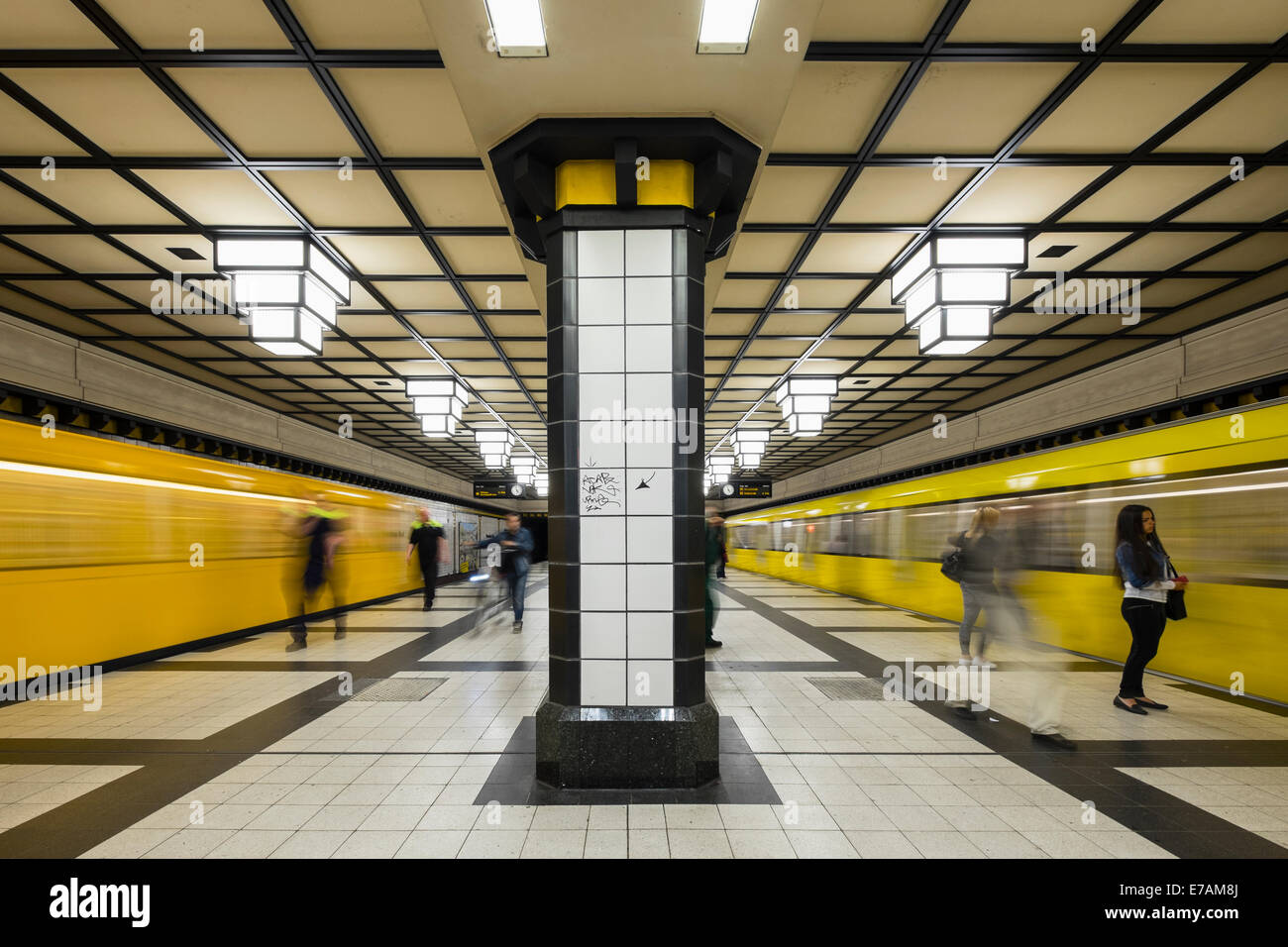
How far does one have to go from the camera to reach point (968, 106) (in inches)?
151

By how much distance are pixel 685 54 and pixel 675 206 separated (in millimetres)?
855

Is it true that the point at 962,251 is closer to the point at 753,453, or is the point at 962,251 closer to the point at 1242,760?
the point at 1242,760

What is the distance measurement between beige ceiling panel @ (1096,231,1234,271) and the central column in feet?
15.4

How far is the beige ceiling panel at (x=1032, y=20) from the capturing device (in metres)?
3.10

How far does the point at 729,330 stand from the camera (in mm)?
8094

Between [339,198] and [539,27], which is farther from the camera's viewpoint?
[339,198]

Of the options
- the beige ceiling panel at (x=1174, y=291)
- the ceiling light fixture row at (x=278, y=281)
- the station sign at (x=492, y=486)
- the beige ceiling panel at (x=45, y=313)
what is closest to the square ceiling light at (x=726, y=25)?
the ceiling light fixture row at (x=278, y=281)

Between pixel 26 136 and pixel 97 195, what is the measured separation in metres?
0.77

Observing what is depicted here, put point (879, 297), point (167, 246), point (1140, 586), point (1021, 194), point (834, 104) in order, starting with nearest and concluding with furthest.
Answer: point (834, 104)
point (1140, 586)
point (1021, 194)
point (167, 246)
point (879, 297)

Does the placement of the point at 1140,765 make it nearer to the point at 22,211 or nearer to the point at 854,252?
the point at 854,252

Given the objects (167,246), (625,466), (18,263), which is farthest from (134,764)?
(18,263)

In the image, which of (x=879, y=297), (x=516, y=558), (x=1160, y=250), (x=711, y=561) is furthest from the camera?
(x=516, y=558)
